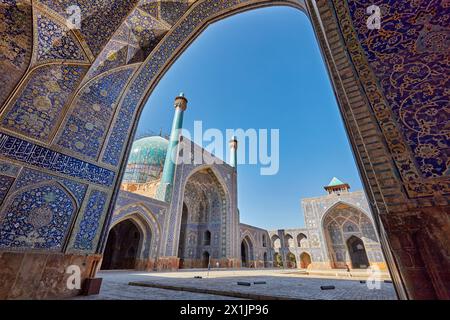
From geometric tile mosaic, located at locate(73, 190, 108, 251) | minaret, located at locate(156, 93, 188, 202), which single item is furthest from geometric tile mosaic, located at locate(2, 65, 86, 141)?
minaret, located at locate(156, 93, 188, 202)

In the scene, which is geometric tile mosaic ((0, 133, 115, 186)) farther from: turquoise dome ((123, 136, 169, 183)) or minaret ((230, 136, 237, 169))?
minaret ((230, 136, 237, 169))

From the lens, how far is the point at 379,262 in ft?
51.1

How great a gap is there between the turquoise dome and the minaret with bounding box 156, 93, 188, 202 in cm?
502

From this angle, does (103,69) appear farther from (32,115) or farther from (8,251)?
(8,251)

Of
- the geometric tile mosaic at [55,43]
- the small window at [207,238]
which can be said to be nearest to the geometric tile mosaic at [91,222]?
the geometric tile mosaic at [55,43]

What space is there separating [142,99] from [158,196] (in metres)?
9.91

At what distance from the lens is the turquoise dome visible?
714 inches

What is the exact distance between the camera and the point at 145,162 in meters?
19.0

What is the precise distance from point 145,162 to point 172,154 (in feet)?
19.6

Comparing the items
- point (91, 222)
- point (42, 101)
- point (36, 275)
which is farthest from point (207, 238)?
point (42, 101)

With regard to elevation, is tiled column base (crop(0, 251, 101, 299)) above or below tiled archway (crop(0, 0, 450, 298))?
below
